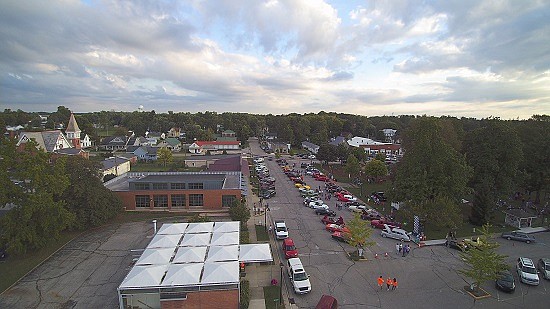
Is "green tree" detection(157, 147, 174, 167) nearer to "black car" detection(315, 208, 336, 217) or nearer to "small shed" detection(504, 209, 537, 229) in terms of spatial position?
"black car" detection(315, 208, 336, 217)

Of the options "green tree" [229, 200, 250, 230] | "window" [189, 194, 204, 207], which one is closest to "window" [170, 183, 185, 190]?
"window" [189, 194, 204, 207]

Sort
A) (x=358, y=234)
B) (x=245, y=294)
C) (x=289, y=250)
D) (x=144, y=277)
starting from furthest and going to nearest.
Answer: (x=289, y=250), (x=358, y=234), (x=245, y=294), (x=144, y=277)

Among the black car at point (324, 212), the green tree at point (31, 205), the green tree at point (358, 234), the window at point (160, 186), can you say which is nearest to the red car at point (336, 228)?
the black car at point (324, 212)

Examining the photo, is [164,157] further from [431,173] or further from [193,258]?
[431,173]

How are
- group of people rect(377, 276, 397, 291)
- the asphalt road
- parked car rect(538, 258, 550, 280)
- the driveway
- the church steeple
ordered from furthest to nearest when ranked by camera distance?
the church steeple → parked car rect(538, 258, 550, 280) → group of people rect(377, 276, 397, 291) → the driveway → the asphalt road

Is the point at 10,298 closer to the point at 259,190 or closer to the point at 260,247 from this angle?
the point at 260,247

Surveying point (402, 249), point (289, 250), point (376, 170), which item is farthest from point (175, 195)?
point (376, 170)

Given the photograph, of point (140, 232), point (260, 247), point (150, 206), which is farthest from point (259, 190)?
point (260, 247)
